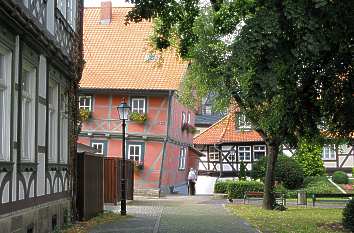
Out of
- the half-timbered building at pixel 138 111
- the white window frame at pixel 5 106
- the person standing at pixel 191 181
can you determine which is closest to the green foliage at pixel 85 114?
Answer: the half-timbered building at pixel 138 111

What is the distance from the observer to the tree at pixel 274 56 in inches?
430

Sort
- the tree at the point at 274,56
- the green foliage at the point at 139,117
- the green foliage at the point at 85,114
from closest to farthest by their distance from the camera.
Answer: the tree at the point at 274,56 → the green foliage at the point at 139,117 → the green foliage at the point at 85,114

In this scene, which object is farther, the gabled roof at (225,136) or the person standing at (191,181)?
the gabled roof at (225,136)

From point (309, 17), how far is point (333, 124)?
7.43 meters

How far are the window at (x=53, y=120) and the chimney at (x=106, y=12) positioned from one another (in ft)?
93.6

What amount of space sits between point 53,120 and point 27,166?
151 inches

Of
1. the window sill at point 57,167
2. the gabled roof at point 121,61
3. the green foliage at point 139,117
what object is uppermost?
the gabled roof at point 121,61

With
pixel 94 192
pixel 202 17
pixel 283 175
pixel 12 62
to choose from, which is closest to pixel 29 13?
pixel 12 62

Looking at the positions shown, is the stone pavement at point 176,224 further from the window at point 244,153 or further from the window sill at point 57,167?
the window at point 244,153

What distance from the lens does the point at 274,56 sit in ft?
36.8

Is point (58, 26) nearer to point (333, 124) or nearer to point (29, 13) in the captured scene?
point (29, 13)

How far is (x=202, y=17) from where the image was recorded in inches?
957

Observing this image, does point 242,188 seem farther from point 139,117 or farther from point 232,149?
point 232,149

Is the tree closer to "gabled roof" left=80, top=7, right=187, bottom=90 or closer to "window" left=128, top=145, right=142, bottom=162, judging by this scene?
"gabled roof" left=80, top=7, right=187, bottom=90
